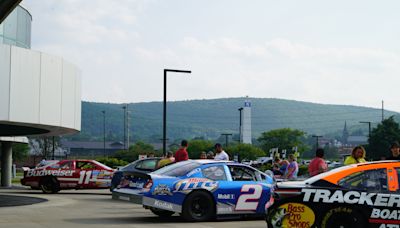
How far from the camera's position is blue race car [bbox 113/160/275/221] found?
14117 millimetres

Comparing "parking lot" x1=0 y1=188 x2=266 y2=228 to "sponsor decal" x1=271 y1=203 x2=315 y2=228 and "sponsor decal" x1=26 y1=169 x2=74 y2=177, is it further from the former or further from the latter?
"sponsor decal" x1=26 y1=169 x2=74 y2=177

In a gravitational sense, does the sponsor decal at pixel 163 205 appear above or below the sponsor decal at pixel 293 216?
below

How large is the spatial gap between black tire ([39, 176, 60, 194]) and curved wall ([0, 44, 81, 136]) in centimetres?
220

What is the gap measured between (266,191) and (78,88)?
16.2 m

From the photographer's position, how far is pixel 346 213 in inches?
415

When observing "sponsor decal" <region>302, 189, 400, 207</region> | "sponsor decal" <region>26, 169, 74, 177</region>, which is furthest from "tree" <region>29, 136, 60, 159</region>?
"sponsor decal" <region>302, 189, 400, 207</region>

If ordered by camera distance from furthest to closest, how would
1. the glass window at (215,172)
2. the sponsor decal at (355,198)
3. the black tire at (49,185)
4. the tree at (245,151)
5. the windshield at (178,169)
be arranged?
the tree at (245,151), the black tire at (49,185), the glass window at (215,172), the windshield at (178,169), the sponsor decal at (355,198)

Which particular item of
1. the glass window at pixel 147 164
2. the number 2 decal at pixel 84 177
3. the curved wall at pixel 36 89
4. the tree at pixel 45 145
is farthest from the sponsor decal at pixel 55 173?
the tree at pixel 45 145

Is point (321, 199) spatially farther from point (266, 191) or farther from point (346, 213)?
point (266, 191)

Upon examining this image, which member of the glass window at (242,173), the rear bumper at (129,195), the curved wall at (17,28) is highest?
the curved wall at (17,28)

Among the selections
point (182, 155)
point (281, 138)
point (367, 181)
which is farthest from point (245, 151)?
point (367, 181)

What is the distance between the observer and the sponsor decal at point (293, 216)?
10.6 meters

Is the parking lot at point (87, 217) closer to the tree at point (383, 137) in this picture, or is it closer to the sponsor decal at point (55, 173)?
the sponsor decal at point (55, 173)

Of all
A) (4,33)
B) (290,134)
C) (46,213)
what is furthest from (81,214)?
(290,134)
